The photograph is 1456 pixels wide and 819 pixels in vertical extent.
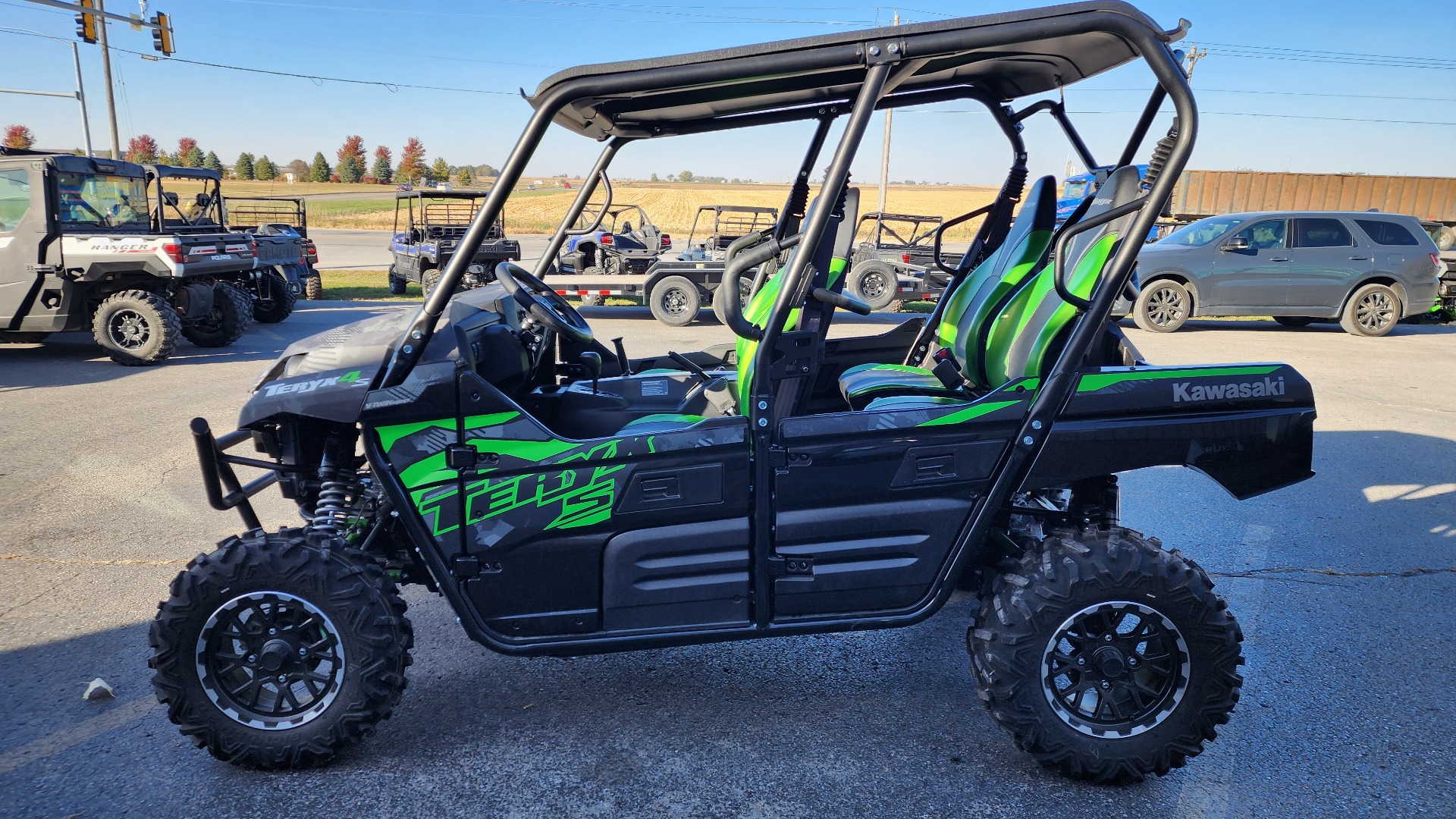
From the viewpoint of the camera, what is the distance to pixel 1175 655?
2654 millimetres

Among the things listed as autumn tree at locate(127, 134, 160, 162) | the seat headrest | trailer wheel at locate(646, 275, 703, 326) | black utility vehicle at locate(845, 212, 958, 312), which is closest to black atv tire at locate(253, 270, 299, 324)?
trailer wheel at locate(646, 275, 703, 326)

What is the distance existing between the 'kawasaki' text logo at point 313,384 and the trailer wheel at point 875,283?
457 inches

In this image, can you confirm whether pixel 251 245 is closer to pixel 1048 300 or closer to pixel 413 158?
pixel 1048 300

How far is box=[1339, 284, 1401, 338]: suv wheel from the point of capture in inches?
482

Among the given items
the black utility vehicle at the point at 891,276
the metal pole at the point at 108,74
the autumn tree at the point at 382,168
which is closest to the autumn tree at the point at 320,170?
the autumn tree at the point at 382,168

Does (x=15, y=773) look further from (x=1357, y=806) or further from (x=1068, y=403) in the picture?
(x=1357, y=806)

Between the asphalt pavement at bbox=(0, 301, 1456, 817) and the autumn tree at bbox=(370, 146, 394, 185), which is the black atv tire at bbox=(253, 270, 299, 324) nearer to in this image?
the asphalt pavement at bbox=(0, 301, 1456, 817)

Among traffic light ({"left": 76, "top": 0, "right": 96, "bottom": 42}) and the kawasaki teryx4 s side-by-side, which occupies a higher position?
traffic light ({"left": 76, "top": 0, "right": 96, "bottom": 42})

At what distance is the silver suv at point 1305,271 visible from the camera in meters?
12.2

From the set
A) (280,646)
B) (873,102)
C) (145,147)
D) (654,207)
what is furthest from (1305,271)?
(145,147)

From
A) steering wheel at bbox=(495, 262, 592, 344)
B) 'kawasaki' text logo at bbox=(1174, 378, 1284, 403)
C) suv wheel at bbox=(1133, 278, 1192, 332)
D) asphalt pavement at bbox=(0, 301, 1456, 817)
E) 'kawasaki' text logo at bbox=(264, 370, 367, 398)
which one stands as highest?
steering wheel at bbox=(495, 262, 592, 344)

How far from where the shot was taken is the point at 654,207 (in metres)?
53.5

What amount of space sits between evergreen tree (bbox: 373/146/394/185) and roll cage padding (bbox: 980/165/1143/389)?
86621 mm

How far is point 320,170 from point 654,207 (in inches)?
1719
